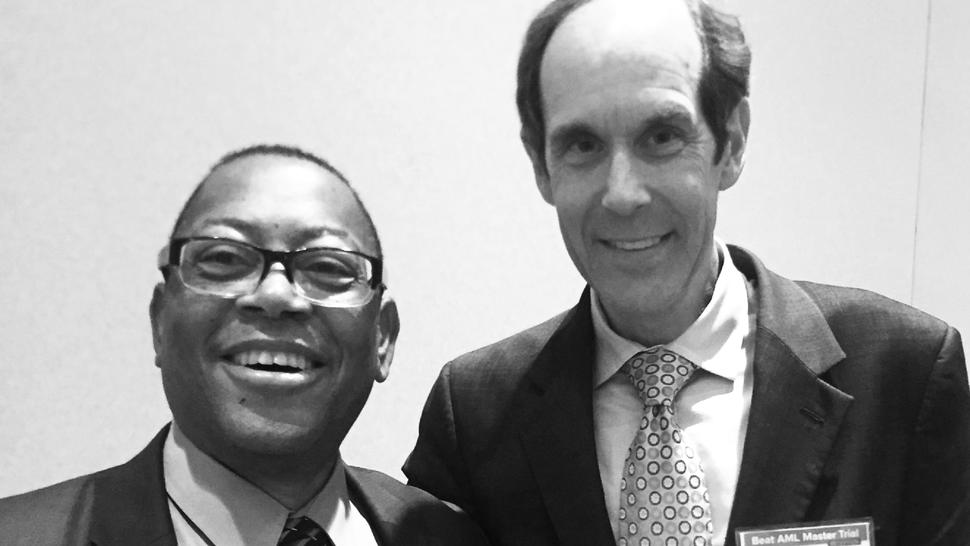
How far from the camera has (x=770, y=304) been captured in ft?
6.31

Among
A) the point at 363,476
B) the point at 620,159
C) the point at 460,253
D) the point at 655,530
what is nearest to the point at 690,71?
the point at 620,159

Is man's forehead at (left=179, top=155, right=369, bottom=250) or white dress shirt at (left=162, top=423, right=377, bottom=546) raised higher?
man's forehead at (left=179, top=155, right=369, bottom=250)

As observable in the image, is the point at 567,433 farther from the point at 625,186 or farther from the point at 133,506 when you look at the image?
the point at 133,506

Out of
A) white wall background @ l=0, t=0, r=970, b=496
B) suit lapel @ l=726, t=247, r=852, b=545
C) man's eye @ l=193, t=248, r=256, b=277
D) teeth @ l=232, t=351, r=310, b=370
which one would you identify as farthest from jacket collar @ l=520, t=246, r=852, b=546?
white wall background @ l=0, t=0, r=970, b=496

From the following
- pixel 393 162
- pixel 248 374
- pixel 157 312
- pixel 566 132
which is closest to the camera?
pixel 248 374

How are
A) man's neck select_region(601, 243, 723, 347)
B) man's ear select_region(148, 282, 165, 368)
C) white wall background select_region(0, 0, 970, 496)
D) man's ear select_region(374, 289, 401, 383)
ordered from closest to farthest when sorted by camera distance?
man's ear select_region(148, 282, 165, 368) < man's ear select_region(374, 289, 401, 383) < man's neck select_region(601, 243, 723, 347) < white wall background select_region(0, 0, 970, 496)

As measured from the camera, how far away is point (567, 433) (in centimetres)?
188

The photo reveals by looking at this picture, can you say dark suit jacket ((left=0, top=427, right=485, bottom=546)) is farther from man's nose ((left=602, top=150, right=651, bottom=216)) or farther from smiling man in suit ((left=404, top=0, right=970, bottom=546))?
man's nose ((left=602, top=150, right=651, bottom=216))

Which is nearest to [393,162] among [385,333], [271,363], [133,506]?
[385,333]

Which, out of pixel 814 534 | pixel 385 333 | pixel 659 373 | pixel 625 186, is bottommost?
pixel 814 534

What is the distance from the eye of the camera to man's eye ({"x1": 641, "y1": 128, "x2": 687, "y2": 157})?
1.77m

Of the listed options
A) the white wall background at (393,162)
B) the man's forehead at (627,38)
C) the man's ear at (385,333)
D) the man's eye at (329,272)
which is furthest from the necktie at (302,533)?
the white wall background at (393,162)

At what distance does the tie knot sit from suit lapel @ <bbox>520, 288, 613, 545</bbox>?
103 mm

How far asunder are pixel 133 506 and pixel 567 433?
2.43 ft
